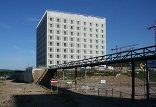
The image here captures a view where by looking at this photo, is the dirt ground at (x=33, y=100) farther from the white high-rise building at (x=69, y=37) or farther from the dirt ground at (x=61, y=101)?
the white high-rise building at (x=69, y=37)

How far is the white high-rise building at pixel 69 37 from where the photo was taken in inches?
4698

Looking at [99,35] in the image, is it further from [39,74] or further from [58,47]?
[39,74]

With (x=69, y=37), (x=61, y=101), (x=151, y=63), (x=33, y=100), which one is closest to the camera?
(x=151, y=63)

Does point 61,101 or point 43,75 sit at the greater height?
point 43,75

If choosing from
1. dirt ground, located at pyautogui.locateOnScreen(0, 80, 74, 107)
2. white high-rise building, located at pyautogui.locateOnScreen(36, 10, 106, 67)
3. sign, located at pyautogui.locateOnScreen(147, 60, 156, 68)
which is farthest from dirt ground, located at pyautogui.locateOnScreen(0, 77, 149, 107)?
white high-rise building, located at pyautogui.locateOnScreen(36, 10, 106, 67)

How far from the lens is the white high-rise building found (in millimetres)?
119319

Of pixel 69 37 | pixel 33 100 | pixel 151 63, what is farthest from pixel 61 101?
pixel 69 37

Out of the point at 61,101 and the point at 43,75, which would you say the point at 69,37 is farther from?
the point at 61,101

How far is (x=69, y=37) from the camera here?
407ft

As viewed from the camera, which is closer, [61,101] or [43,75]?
[61,101]

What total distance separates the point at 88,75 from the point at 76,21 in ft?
125

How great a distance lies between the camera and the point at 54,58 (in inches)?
4628

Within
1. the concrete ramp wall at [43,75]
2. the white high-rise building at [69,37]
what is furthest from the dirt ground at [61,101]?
the white high-rise building at [69,37]

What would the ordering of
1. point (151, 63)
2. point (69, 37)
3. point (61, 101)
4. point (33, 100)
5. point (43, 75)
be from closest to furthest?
1. point (151, 63)
2. point (61, 101)
3. point (33, 100)
4. point (43, 75)
5. point (69, 37)
